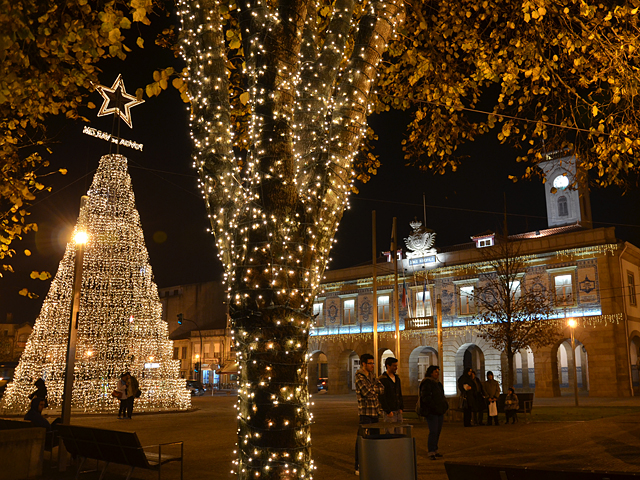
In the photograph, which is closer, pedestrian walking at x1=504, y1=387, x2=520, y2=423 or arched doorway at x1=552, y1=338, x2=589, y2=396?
pedestrian walking at x1=504, y1=387, x2=520, y2=423

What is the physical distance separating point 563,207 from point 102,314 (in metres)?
37.7

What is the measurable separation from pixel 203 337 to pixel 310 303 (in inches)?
2294

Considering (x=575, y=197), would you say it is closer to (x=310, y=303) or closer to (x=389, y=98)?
(x=389, y=98)

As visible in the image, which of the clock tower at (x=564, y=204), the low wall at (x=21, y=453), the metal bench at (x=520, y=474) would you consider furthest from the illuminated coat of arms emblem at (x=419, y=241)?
the metal bench at (x=520, y=474)

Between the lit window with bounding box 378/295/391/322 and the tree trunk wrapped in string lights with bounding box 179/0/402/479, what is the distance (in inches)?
1482

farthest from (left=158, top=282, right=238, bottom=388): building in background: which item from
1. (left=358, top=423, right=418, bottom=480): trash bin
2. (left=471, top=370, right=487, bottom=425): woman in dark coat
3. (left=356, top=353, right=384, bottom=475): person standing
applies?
(left=358, top=423, right=418, bottom=480): trash bin

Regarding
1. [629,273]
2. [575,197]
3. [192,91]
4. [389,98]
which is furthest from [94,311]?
[575,197]

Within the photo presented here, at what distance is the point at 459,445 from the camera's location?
40.2ft

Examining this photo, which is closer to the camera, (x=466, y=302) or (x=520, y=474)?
(x=520, y=474)

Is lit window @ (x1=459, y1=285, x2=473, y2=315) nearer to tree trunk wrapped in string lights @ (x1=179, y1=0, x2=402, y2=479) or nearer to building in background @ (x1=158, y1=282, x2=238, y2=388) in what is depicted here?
building in background @ (x1=158, y1=282, x2=238, y2=388)

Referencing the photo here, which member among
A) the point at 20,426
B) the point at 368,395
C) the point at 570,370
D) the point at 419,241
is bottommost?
the point at 570,370

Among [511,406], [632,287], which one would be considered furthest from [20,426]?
[632,287]

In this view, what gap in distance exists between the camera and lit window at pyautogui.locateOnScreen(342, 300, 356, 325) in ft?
151

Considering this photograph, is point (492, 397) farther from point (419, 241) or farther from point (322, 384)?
point (322, 384)
